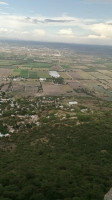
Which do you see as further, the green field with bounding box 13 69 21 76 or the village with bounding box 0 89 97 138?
the green field with bounding box 13 69 21 76

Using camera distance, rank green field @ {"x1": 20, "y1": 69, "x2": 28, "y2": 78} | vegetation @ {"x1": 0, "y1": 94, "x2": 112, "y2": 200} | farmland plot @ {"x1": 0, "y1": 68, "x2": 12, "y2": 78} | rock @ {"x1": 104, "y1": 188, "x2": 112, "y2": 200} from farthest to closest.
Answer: green field @ {"x1": 20, "y1": 69, "x2": 28, "y2": 78} < farmland plot @ {"x1": 0, "y1": 68, "x2": 12, "y2": 78} < vegetation @ {"x1": 0, "y1": 94, "x2": 112, "y2": 200} < rock @ {"x1": 104, "y1": 188, "x2": 112, "y2": 200}

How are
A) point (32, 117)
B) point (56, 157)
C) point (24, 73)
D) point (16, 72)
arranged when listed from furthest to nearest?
point (16, 72), point (24, 73), point (32, 117), point (56, 157)

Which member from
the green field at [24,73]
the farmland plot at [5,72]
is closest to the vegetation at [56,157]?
the green field at [24,73]

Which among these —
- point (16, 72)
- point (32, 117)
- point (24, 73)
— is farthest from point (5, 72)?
point (32, 117)

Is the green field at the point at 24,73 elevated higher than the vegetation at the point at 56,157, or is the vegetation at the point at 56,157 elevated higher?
the vegetation at the point at 56,157

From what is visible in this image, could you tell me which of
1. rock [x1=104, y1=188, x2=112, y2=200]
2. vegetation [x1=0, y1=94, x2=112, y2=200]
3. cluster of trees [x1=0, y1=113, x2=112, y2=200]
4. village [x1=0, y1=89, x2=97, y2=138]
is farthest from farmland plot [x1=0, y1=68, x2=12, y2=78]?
rock [x1=104, y1=188, x2=112, y2=200]

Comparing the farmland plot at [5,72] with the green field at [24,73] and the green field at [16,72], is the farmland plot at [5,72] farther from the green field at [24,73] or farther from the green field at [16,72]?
the green field at [24,73]

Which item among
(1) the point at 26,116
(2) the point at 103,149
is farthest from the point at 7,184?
(1) the point at 26,116

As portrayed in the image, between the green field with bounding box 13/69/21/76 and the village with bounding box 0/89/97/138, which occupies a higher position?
the village with bounding box 0/89/97/138

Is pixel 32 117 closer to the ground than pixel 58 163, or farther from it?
closer to the ground

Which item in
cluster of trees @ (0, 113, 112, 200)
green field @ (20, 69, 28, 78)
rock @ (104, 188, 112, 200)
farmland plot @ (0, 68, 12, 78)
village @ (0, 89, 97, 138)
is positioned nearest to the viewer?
rock @ (104, 188, 112, 200)

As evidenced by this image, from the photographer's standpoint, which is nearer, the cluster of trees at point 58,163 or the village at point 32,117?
the cluster of trees at point 58,163

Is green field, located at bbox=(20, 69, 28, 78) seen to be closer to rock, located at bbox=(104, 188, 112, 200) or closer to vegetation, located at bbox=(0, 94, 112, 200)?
vegetation, located at bbox=(0, 94, 112, 200)

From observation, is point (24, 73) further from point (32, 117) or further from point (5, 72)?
point (32, 117)
